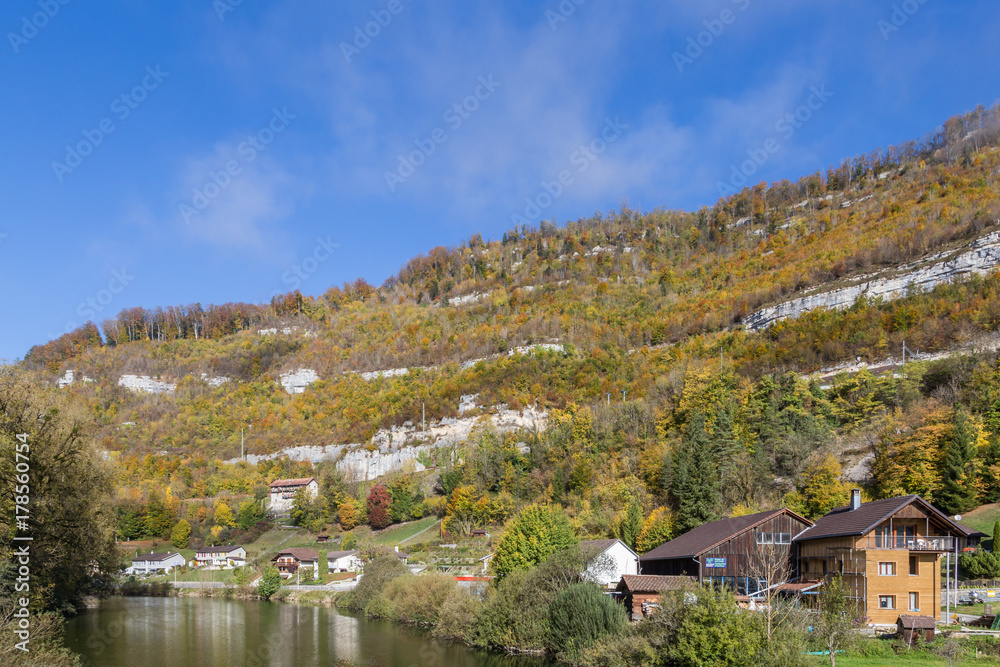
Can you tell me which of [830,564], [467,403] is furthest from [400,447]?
[830,564]

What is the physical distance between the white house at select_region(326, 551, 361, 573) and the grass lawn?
5053 mm

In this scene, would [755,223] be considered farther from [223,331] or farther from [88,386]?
[88,386]

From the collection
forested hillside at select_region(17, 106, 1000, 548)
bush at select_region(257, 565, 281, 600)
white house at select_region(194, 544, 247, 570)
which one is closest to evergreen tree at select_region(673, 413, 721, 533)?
forested hillside at select_region(17, 106, 1000, 548)

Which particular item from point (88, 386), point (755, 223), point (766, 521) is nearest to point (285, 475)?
point (88, 386)

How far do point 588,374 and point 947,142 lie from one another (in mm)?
91121

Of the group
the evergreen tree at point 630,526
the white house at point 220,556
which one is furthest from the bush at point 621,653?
the white house at point 220,556

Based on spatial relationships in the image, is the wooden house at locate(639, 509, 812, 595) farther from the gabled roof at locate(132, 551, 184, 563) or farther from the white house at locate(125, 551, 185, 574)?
the gabled roof at locate(132, 551, 184, 563)

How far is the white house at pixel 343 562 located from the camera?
212 feet

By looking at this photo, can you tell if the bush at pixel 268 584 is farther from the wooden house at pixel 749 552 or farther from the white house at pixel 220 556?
the wooden house at pixel 749 552

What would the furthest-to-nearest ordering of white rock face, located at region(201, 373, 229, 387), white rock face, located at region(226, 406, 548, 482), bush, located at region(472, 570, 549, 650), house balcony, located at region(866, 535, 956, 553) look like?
white rock face, located at region(201, 373, 229, 387) < white rock face, located at region(226, 406, 548, 482) < bush, located at region(472, 570, 549, 650) < house balcony, located at region(866, 535, 956, 553)

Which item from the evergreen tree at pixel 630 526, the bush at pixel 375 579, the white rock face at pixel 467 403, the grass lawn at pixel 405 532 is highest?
the white rock face at pixel 467 403

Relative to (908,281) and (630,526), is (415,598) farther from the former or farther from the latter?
(908,281)

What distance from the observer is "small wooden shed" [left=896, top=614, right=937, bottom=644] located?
74.3ft

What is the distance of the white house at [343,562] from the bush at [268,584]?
5686mm
